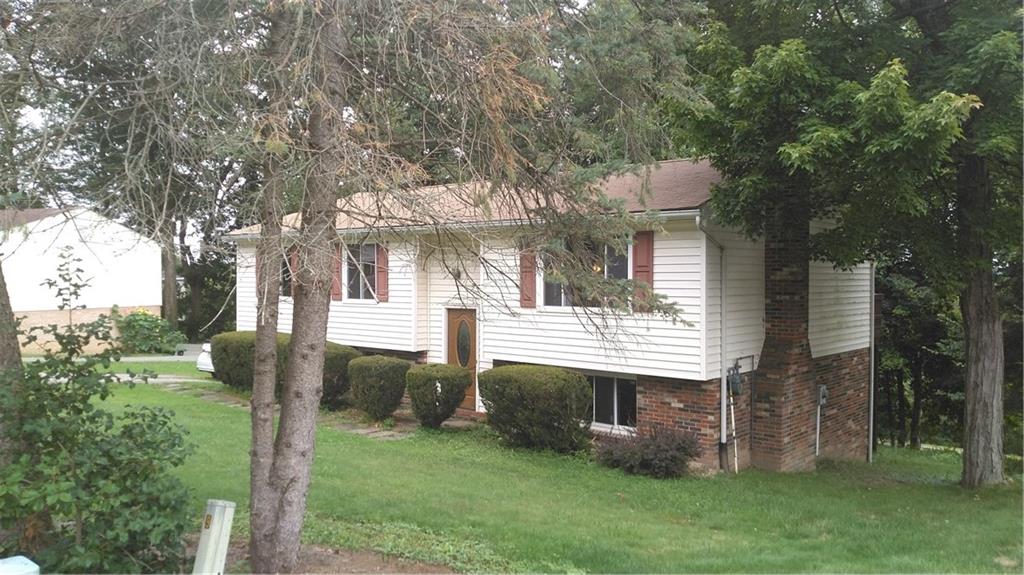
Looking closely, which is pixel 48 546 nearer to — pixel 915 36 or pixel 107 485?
pixel 107 485

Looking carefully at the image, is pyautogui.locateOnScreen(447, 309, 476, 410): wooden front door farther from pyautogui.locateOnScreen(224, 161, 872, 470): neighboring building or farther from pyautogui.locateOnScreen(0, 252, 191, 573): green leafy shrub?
pyautogui.locateOnScreen(0, 252, 191, 573): green leafy shrub

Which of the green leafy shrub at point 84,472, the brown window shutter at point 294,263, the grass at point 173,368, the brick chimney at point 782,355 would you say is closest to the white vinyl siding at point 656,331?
the brick chimney at point 782,355

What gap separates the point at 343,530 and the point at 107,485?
8.00 ft

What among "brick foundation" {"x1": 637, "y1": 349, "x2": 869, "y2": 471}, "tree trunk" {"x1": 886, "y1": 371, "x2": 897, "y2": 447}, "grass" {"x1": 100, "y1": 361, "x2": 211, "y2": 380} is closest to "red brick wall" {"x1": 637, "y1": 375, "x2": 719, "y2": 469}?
"brick foundation" {"x1": 637, "y1": 349, "x2": 869, "y2": 471}

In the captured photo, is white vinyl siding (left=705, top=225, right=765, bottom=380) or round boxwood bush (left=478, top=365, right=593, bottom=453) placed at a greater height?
white vinyl siding (left=705, top=225, right=765, bottom=380)

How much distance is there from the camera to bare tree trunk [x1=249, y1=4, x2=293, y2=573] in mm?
5039

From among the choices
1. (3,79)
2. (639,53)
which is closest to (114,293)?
(3,79)

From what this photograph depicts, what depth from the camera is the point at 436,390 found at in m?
12.4

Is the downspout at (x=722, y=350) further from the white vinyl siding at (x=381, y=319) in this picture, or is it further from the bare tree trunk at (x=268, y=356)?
the bare tree trunk at (x=268, y=356)

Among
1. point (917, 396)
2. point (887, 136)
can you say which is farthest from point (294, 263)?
point (917, 396)

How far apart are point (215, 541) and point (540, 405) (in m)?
6.74

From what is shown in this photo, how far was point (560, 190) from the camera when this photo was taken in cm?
666

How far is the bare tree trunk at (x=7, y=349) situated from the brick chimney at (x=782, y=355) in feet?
30.8

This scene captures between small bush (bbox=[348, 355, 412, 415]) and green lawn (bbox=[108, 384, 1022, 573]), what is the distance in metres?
1.22
